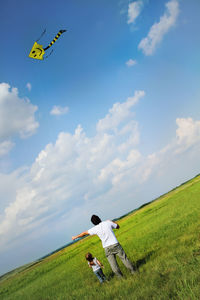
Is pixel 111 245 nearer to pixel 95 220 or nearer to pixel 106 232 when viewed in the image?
pixel 106 232

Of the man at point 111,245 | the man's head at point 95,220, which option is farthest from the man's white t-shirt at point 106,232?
the man's head at point 95,220

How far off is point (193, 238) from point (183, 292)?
15.7ft

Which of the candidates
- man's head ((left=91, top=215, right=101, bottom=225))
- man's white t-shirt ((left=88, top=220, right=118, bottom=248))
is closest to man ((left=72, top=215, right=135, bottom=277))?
man's white t-shirt ((left=88, top=220, right=118, bottom=248))

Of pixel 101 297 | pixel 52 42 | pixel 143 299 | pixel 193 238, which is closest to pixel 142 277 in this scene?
pixel 101 297

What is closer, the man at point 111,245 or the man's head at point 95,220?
the man at point 111,245

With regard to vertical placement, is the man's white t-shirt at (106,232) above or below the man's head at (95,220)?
below

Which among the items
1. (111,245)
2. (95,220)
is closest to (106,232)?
(111,245)

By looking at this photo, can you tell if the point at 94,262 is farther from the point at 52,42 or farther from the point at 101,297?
the point at 52,42

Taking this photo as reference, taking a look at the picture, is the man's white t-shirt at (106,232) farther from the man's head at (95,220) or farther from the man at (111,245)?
the man's head at (95,220)

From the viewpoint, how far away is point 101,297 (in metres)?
6.05

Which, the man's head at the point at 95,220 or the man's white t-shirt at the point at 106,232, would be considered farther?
the man's head at the point at 95,220

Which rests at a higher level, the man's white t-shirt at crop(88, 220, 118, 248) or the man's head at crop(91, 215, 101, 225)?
the man's head at crop(91, 215, 101, 225)

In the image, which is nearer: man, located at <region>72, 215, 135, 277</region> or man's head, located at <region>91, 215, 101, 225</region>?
man, located at <region>72, 215, 135, 277</region>

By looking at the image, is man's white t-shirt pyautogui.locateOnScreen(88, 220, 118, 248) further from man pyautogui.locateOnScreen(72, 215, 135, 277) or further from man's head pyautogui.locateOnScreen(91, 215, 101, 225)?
man's head pyautogui.locateOnScreen(91, 215, 101, 225)
